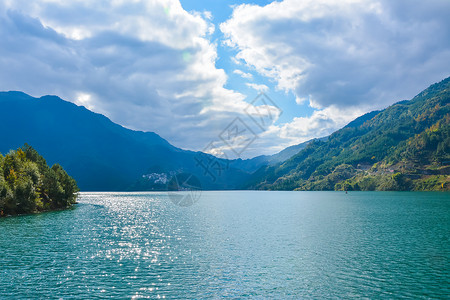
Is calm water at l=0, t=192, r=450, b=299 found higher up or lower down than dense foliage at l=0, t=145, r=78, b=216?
lower down

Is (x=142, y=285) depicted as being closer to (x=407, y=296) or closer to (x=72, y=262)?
(x=72, y=262)

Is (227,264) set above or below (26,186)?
below

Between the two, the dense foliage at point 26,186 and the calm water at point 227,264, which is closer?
the calm water at point 227,264

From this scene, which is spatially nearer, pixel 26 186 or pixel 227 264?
pixel 227 264

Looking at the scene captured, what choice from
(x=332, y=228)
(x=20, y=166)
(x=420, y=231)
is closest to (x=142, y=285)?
(x=332, y=228)

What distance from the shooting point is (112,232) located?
3255 inches

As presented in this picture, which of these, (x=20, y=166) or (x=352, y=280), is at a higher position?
(x=20, y=166)

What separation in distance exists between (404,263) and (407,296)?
16275 millimetres

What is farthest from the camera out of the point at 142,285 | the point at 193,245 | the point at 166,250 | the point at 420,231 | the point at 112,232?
the point at 112,232

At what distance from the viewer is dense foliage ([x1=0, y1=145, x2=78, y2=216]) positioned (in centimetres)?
11088

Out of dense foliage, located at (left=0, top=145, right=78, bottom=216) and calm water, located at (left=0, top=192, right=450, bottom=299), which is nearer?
calm water, located at (left=0, top=192, right=450, bottom=299)

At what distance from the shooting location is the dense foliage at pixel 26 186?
11088cm

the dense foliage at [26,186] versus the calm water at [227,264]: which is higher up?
the dense foliage at [26,186]

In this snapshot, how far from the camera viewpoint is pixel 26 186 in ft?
379
